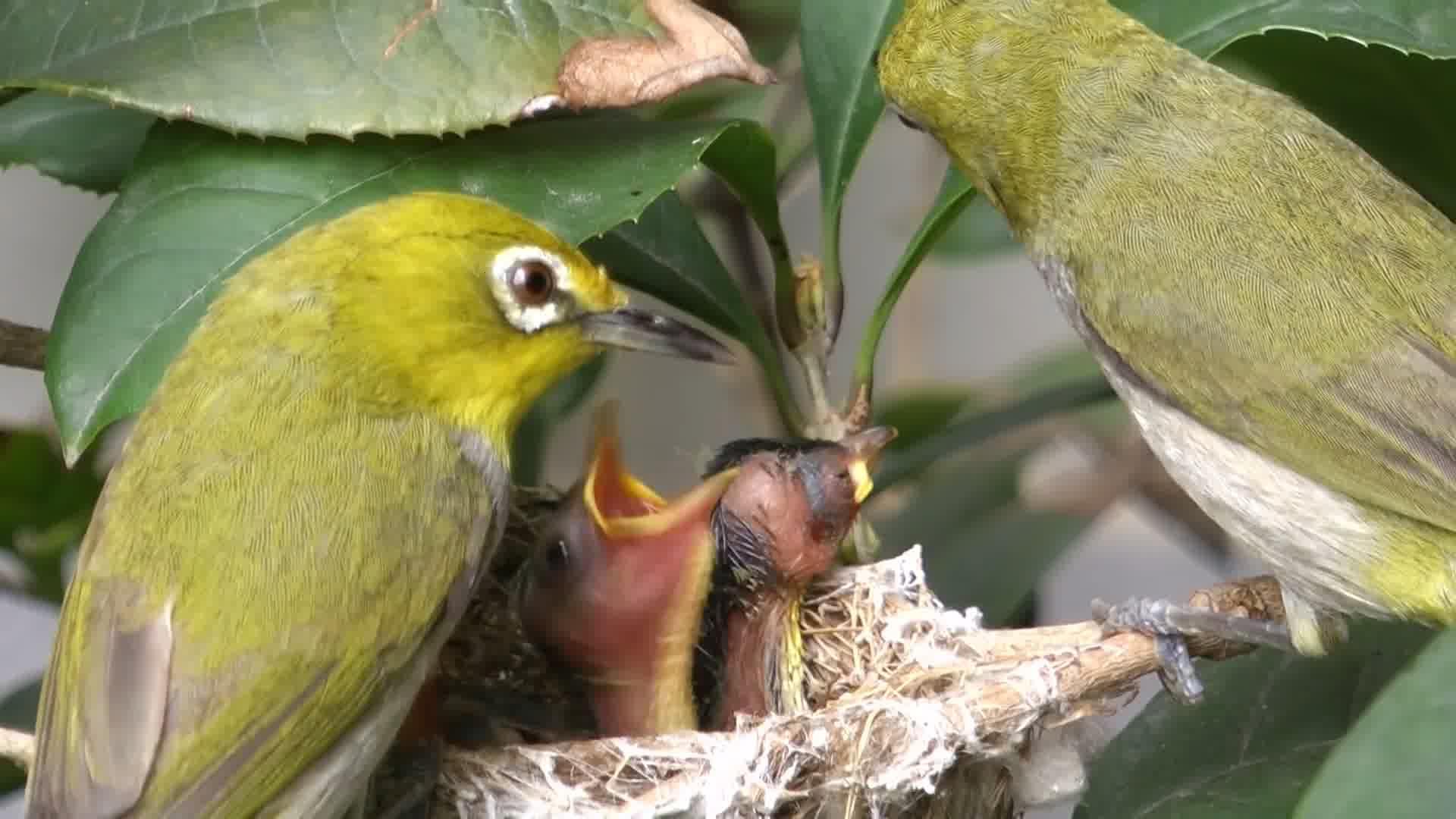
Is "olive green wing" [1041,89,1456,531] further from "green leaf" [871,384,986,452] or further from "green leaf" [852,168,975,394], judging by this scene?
"green leaf" [871,384,986,452]

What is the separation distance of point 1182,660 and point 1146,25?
0.58 m

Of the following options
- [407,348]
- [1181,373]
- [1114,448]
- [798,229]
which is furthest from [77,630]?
[798,229]

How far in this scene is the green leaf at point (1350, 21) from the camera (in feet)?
4.01

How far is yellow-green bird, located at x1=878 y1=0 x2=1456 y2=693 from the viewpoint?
47.8 inches

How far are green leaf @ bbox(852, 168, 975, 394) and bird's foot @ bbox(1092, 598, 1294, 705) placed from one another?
310mm

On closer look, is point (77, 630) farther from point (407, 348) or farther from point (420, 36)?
point (420, 36)

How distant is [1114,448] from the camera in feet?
8.06

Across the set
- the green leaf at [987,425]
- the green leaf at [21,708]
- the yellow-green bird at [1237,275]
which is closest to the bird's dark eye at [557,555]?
the green leaf at [987,425]

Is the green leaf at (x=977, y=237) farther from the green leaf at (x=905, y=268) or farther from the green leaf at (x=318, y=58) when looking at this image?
the green leaf at (x=318, y=58)

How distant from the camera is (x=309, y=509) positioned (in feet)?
3.74

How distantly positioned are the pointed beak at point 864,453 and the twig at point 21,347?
750 mm

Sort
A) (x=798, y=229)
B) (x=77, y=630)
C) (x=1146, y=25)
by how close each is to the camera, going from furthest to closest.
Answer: (x=798, y=229) < (x=1146, y=25) < (x=77, y=630)

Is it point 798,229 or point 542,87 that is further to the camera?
point 798,229

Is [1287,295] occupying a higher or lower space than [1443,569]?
higher
